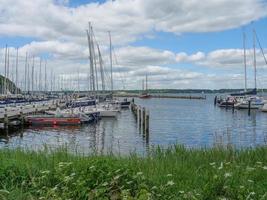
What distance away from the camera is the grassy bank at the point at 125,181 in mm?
7824

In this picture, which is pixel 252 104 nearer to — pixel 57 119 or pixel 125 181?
pixel 57 119

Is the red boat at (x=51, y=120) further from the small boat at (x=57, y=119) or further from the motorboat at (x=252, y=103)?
the motorboat at (x=252, y=103)

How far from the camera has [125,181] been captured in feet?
26.7

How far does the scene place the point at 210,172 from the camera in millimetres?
9805

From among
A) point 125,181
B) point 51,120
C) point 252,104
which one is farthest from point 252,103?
point 125,181

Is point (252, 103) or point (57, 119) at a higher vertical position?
point (252, 103)

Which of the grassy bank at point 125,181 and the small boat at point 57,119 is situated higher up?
the grassy bank at point 125,181

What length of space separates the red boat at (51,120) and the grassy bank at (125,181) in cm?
4410

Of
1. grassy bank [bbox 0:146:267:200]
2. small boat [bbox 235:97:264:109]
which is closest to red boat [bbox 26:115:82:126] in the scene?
grassy bank [bbox 0:146:267:200]

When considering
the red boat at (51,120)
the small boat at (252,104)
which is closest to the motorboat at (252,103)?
the small boat at (252,104)

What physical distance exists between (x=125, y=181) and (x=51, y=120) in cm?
4797

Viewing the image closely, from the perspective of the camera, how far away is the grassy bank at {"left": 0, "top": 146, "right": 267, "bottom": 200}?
782 cm

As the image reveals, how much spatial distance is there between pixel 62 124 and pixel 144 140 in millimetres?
17707

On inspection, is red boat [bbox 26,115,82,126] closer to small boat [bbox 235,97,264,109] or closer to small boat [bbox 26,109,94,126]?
small boat [bbox 26,109,94,126]
